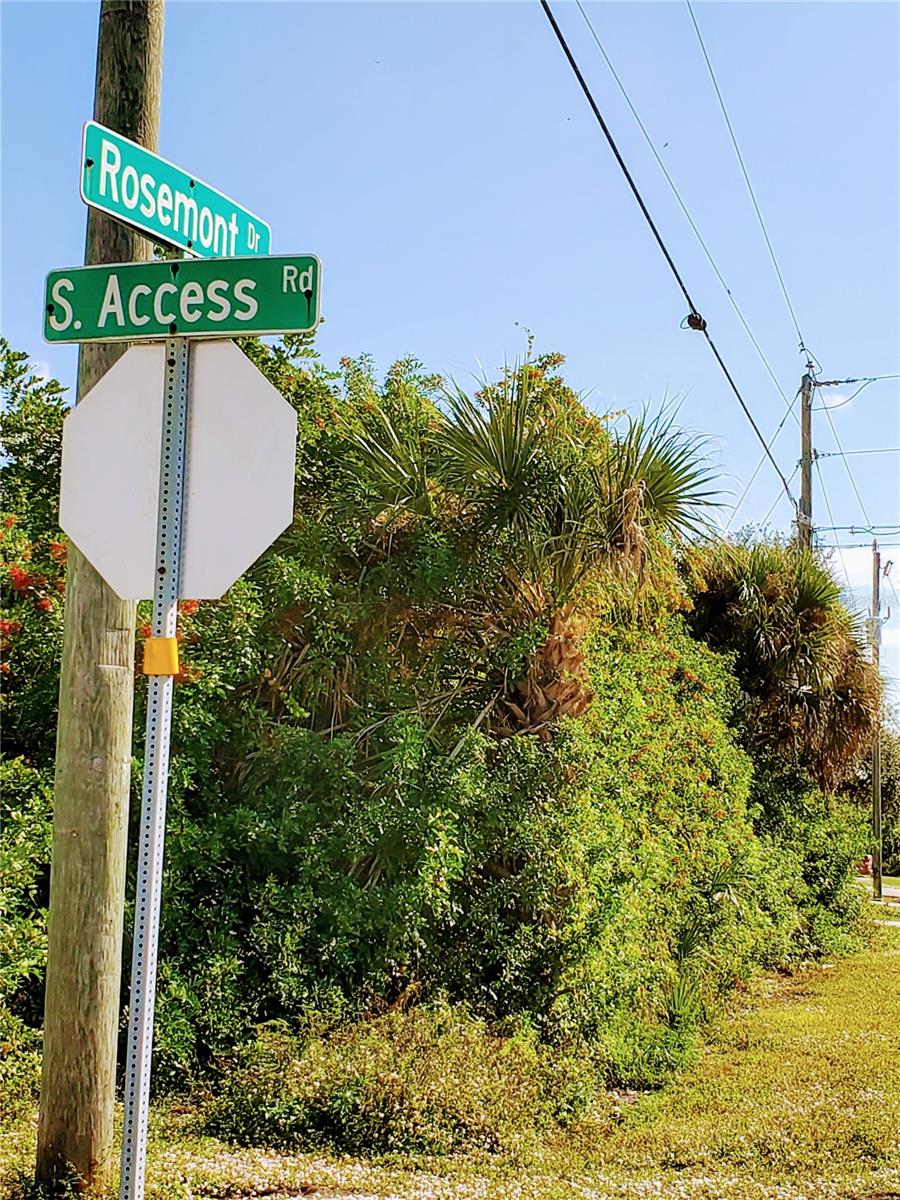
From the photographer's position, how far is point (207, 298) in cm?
394

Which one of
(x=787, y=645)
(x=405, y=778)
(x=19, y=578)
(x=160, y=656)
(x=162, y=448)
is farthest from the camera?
(x=787, y=645)

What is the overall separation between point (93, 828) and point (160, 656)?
4.60 feet

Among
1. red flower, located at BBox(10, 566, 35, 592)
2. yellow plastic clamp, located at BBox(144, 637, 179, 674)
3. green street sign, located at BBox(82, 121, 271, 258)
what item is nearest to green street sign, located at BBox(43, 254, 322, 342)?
green street sign, located at BBox(82, 121, 271, 258)

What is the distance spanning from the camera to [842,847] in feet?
51.6

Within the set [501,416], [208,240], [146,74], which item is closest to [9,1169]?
[208,240]

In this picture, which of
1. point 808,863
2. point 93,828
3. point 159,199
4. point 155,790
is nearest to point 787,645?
point 808,863

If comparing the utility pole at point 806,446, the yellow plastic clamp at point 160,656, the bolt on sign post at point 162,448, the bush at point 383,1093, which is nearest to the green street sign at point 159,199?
the bolt on sign post at point 162,448

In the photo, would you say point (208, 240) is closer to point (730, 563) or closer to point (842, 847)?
point (730, 563)

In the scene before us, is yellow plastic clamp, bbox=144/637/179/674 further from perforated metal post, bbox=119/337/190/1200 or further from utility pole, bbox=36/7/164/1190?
utility pole, bbox=36/7/164/1190

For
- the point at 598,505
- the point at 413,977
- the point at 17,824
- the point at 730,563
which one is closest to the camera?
the point at 17,824

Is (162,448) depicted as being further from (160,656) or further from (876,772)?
(876,772)

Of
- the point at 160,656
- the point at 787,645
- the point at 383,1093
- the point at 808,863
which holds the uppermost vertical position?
the point at 787,645

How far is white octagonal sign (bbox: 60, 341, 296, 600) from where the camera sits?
379 cm

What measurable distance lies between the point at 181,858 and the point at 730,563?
8.81 meters
